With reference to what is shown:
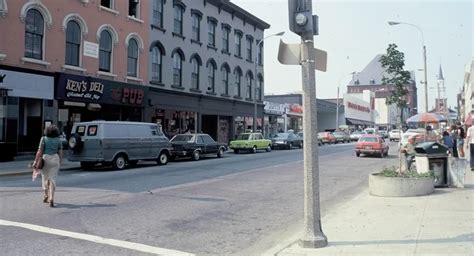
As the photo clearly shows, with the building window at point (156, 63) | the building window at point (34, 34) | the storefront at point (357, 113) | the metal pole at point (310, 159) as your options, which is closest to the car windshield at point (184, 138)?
the building window at point (156, 63)

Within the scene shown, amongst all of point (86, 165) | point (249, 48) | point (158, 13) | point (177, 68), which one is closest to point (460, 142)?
point (86, 165)

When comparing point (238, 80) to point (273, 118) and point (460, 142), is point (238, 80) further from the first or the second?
point (460, 142)

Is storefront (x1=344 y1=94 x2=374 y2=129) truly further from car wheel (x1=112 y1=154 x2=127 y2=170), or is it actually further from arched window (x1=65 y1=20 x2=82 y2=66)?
car wheel (x1=112 y1=154 x2=127 y2=170)

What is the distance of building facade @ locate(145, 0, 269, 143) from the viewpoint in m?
31.8

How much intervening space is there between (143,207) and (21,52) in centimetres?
1495

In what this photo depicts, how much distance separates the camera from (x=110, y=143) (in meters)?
→ 19.2

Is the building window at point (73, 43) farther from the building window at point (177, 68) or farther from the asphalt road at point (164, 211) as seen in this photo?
the asphalt road at point (164, 211)

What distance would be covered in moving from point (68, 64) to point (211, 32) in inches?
625

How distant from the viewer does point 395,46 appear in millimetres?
24172

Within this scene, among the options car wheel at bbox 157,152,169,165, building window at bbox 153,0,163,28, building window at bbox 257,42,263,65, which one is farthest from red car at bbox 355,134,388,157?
building window at bbox 257,42,263,65

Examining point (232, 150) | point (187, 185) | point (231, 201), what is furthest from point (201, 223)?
point (232, 150)

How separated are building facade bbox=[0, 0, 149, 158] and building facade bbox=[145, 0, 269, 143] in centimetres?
171

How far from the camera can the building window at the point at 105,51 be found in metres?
26.8

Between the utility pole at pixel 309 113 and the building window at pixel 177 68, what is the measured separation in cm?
2731
